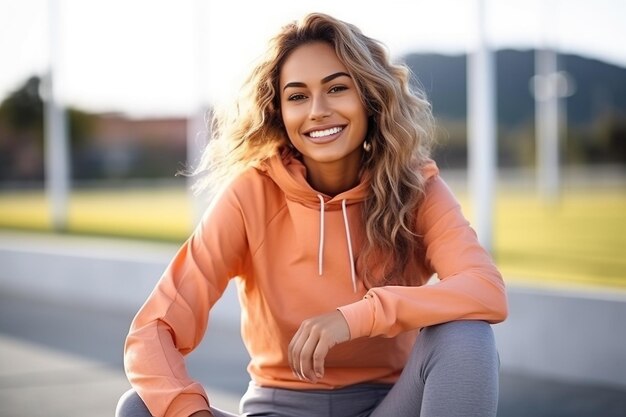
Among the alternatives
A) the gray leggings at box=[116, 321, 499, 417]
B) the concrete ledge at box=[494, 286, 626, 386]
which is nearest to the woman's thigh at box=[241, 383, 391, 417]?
the gray leggings at box=[116, 321, 499, 417]

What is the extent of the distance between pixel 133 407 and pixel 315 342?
485 mm

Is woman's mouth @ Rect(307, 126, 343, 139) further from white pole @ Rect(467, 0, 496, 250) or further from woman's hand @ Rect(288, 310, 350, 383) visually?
white pole @ Rect(467, 0, 496, 250)

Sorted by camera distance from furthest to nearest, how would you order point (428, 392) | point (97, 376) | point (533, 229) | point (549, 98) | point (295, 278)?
point (549, 98), point (533, 229), point (97, 376), point (295, 278), point (428, 392)

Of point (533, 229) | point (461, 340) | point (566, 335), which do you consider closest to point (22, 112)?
point (533, 229)

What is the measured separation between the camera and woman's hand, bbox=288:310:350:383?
2.20 m

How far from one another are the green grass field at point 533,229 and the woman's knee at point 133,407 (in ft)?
10.4

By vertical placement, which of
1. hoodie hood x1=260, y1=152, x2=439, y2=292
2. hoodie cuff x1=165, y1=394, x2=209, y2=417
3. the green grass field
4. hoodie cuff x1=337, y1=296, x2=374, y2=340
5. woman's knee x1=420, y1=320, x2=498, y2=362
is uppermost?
hoodie hood x1=260, y1=152, x2=439, y2=292

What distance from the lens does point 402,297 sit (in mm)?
2301

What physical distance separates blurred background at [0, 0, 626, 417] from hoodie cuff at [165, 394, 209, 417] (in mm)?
1053

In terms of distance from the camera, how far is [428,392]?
7.07ft

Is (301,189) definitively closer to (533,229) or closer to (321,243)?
(321,243)

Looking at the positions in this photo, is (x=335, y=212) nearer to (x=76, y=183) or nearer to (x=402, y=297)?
(x=402, y=297)

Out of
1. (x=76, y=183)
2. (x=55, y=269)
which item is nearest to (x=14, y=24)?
(x=55, y=269)

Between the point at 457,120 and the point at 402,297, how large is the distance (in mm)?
25906
